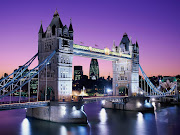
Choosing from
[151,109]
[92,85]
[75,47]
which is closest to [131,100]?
[151,109]

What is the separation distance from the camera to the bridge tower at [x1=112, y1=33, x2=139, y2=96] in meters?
57.8

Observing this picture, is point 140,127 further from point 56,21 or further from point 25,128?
point 56,21

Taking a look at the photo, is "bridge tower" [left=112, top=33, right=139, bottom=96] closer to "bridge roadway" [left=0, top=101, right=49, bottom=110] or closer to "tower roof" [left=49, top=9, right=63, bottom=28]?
"tower roof" [left=49, top=9, right=63, bottom=28]

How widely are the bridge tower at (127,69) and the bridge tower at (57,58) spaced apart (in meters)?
21.4

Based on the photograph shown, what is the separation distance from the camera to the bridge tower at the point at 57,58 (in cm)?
3768

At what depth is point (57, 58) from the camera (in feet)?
123

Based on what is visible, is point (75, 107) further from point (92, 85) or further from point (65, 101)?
point (92, 85)

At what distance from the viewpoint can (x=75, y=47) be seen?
41.7m

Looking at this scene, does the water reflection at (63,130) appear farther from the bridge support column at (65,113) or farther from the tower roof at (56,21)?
the tower roof at (56,21)

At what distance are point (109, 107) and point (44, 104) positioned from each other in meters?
28.1

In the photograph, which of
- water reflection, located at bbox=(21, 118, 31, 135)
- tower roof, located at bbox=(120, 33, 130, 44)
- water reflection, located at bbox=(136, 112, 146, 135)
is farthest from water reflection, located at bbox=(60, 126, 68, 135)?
tower roof, located at bbox=(120, 33, 130, 44)

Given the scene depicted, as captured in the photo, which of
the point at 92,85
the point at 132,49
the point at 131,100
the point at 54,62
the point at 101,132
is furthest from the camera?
the point at 92,85

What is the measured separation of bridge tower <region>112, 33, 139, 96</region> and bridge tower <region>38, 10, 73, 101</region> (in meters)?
21.4

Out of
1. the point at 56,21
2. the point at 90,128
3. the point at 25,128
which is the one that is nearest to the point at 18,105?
the point at 25,128
